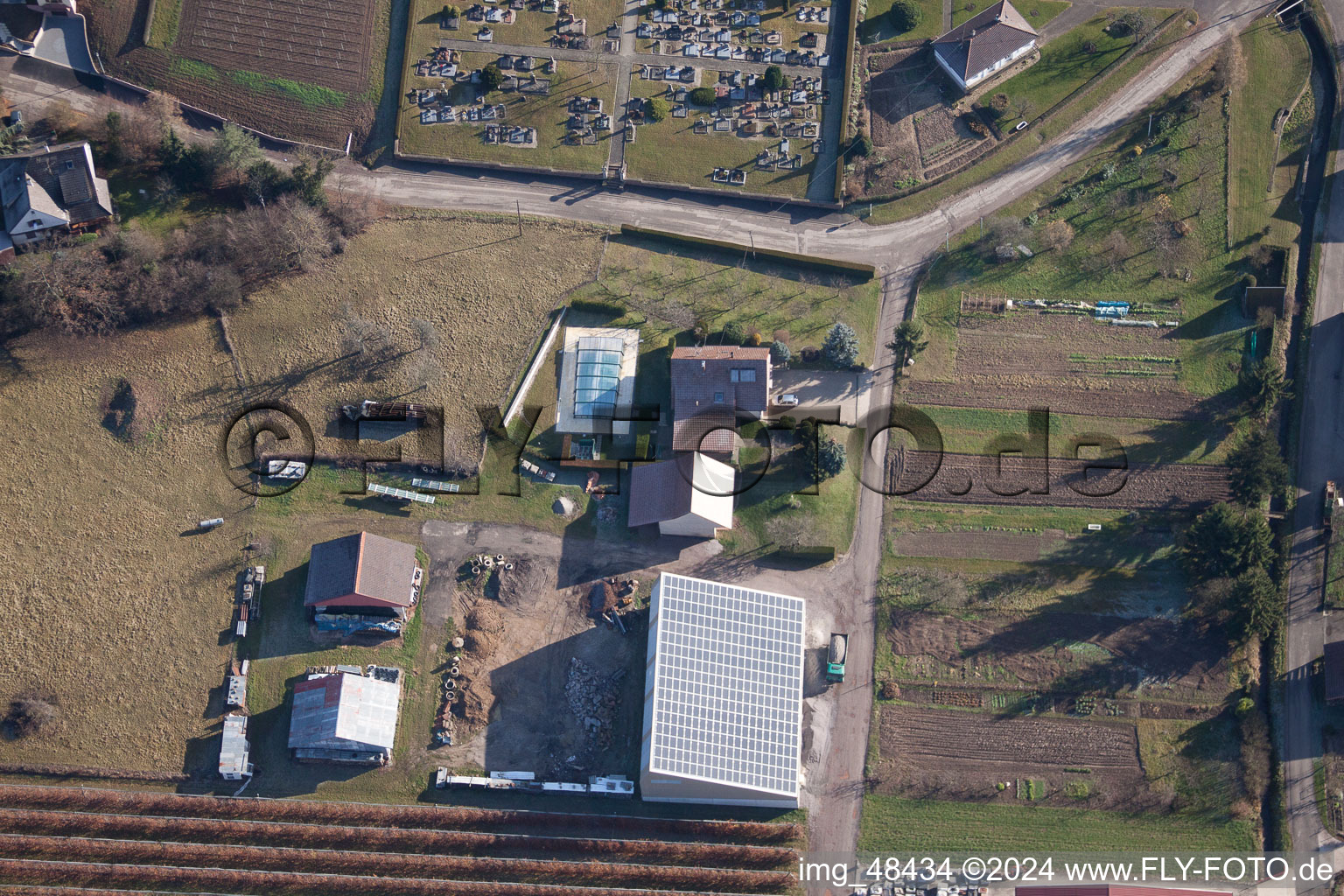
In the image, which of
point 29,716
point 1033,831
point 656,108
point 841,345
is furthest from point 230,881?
point 656,108

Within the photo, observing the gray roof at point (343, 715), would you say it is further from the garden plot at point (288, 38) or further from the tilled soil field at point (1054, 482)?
the garden plot at point (288, 38)

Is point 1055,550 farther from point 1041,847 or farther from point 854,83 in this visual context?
point 854,83

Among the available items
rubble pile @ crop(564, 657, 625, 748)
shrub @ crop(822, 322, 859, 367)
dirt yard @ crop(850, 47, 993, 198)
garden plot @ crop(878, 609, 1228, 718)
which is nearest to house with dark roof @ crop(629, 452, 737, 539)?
rubble pile @ crop(564, 657, 625, 748)

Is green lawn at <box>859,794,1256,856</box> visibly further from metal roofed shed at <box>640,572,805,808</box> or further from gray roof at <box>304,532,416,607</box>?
gray roof at <box>304,532,416,607</box>

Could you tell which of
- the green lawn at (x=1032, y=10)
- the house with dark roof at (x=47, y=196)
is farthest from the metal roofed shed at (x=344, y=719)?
the green lawn at (x=1032, y=10)

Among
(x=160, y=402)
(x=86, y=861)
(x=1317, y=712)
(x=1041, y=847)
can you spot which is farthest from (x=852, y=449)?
(x=86, y=861)

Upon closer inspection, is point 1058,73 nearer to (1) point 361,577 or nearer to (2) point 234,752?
(1) point 361,577

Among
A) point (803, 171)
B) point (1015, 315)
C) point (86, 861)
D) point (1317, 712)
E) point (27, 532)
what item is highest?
point (803, 171)
